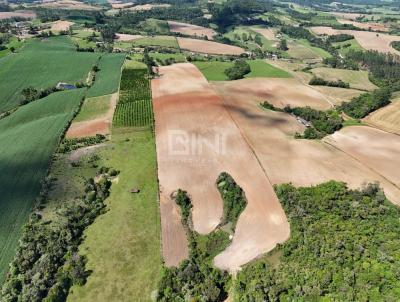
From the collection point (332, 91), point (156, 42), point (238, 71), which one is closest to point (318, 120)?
point (332, 91)

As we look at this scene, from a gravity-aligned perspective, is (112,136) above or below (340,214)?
below

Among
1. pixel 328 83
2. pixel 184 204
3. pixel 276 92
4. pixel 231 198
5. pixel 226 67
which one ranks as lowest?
pixel 226 67

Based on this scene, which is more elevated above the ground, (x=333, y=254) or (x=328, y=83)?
(x=333, y=254)

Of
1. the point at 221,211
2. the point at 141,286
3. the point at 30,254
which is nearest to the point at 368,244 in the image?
the point at 221,211

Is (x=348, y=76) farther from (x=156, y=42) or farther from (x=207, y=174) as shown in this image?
(x=156, y=42)

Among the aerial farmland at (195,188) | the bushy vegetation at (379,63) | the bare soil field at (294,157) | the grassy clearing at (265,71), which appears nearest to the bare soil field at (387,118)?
the aerial farmland at (195,188)

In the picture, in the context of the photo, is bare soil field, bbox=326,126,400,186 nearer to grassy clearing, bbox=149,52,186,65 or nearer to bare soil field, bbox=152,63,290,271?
bare soil field, bbox=152,63,290,271

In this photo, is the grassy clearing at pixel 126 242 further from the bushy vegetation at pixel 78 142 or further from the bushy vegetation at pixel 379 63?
the bushy vegetation at pixel 379 63

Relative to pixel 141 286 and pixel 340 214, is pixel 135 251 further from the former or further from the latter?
pixel 340 214
